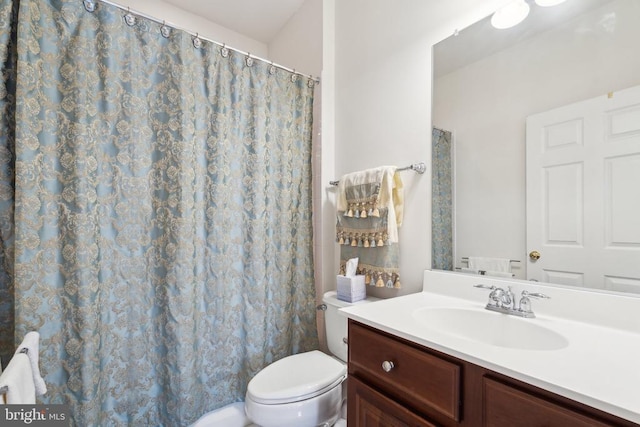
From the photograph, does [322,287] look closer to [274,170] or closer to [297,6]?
[274,170]

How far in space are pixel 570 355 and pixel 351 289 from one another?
0.92 metres

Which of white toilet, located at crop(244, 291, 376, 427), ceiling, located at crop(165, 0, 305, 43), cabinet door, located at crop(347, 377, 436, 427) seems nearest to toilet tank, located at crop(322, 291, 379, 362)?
white toilet, located at crop(244, 291, 376, 427)

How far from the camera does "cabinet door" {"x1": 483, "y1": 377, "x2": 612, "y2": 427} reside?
20.5 inches

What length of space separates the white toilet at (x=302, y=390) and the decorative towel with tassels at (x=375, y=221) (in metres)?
0.22

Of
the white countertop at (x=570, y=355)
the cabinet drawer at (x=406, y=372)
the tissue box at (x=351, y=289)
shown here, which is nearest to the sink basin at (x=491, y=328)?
the white countertop at (x=570, y=355)

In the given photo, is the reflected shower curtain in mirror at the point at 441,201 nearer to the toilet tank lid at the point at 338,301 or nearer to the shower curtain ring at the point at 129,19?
the toilet tank lid at the point at 338,301

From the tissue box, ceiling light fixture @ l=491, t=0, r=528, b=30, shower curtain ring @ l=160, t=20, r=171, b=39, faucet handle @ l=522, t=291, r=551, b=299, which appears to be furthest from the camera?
the tissue box

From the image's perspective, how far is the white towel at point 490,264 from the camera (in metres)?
1.09

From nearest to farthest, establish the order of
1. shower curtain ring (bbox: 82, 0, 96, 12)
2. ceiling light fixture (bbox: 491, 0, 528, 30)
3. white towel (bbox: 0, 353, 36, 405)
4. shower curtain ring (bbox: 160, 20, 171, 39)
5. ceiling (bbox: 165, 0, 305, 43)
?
1. white towel (bbox: 0, 353, 36, 405)
2. ceiling light fixture (bbox: 491, 0, 528, 30)
3. shower curtain ring (bbox: 82, 0, 96, 12)
4. shower curtain ring (bbox: 160, 20, 171, 39)
5. ceiling (bbox: 165, 0, 305, 43)

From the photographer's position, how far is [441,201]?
51.1 inches

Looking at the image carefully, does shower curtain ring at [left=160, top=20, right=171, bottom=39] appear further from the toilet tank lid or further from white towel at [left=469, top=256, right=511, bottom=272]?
white towel at [left=469, top=256, right=511, bottom=272]

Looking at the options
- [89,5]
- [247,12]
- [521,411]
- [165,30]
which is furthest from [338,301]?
[247,12]

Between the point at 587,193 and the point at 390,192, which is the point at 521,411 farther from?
the point at 390,192

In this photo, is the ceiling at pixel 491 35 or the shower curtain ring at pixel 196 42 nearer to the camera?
the ceiling at pixel 491 35
